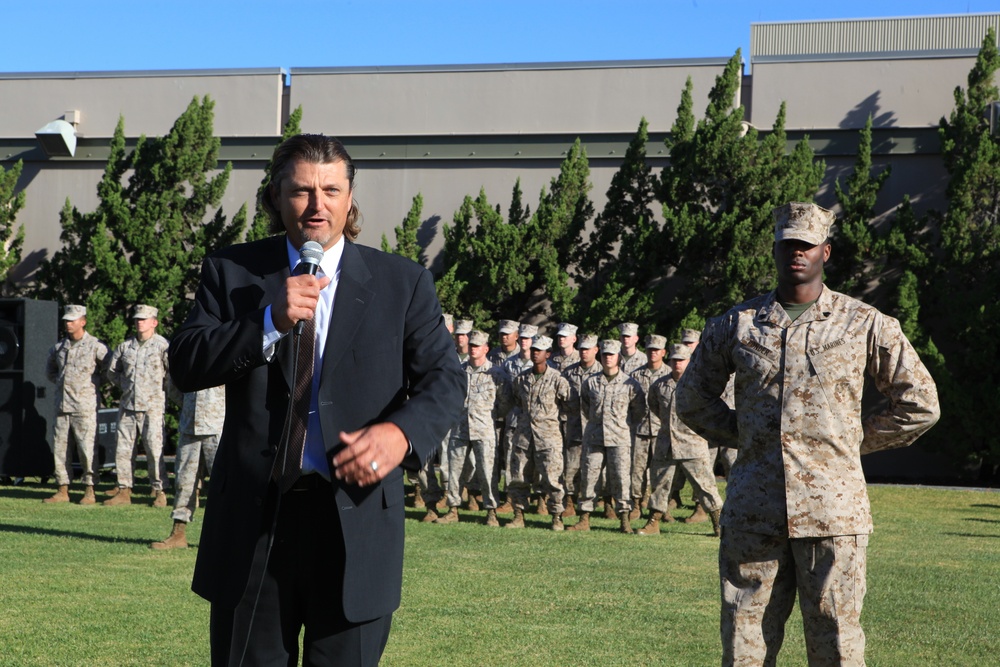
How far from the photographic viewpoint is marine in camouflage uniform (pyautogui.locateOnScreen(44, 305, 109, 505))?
50.1ft

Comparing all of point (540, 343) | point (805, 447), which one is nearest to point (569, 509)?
point (540, 343)

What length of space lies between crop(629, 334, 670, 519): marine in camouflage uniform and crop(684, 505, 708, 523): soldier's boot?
2.26 ft

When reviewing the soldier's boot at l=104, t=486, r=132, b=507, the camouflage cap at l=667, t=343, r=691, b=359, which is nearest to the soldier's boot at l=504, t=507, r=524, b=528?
the camouflage cap at l=667, t=343, r=691, b=359

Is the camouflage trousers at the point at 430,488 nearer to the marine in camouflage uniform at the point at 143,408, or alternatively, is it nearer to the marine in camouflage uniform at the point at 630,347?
the marine in camouflage uniform at the point at 143,408

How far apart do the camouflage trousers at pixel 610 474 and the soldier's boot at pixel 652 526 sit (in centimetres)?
27

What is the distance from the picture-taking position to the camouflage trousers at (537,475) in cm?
1384

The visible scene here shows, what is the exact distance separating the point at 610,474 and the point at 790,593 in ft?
29.5

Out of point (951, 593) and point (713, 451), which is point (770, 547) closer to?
point (951, 593)

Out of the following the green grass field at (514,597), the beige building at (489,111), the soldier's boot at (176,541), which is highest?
the beige building at (489,111)

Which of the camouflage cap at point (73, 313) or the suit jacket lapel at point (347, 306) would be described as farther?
the camouflage cap at point (73, 313)

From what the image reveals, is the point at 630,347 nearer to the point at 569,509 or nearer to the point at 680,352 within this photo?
the point at 569,509

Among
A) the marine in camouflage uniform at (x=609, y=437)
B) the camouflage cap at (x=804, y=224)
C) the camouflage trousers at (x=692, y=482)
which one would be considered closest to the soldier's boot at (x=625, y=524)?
the marine in camouflage uniform at (x=609, y=437)

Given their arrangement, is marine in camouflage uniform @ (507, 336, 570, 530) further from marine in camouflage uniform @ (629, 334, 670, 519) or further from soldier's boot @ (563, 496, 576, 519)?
marine in camouflage uniform @ (629, 334, 670, 519)

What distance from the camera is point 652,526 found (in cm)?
1346
